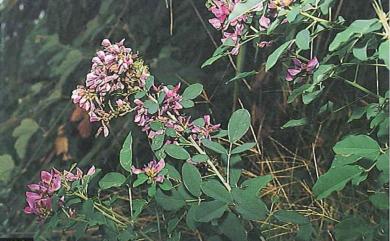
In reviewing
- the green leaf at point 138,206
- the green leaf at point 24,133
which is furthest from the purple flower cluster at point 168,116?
the green leaf at point 24,133

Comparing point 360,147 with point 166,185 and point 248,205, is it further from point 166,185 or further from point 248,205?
point 166,185

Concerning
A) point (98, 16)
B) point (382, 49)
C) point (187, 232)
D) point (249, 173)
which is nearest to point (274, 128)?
point (249, 173)

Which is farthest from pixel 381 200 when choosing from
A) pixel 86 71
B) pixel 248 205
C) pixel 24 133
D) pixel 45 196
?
pixel 24 133

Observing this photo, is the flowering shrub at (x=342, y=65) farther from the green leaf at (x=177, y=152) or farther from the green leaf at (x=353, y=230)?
the green leaf at (x=177, y=152)

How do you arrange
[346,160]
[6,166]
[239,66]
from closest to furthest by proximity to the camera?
[346,160] < [239,66] < [6,166]

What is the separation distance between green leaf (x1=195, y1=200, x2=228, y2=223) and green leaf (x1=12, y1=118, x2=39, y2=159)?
0.70 meters

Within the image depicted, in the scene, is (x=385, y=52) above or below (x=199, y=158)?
above

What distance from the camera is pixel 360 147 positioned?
32.0 inches

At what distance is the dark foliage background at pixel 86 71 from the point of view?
1.24 m

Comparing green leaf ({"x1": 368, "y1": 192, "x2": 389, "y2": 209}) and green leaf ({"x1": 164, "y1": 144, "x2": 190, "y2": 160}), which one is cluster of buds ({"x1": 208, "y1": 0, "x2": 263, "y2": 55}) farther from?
green leaf ({"x1": 368, "y1": 192, "x2": 389, "y2": 209})

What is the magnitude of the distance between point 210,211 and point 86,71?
1.80 ft

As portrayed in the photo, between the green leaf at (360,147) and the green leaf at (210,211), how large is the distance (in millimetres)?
173

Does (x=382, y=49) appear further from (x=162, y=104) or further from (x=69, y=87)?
(x=69, y=87)

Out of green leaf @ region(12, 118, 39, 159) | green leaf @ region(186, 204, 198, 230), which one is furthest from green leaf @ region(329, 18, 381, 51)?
green leaf @ region(12, 118, 39, 159)
